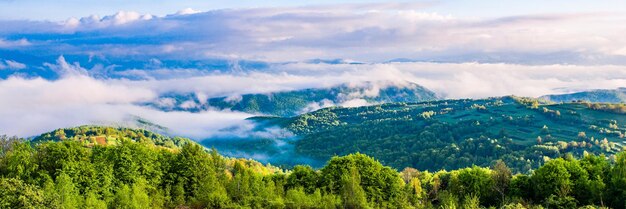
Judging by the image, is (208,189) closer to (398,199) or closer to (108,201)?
(108,201)

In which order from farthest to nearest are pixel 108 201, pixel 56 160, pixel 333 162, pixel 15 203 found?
pixel 333 162
pixel 56 160
pixel 108 201
pixel 15 203

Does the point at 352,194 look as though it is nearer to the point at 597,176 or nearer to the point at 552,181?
the point at 552,181

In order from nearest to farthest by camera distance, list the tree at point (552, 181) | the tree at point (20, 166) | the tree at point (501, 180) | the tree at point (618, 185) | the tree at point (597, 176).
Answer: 1. the tree at point (20, 166)
2. the tree at point (618, 185)
3. the tree at point (597, 176)
4. the tree at point (552, 181)
5. the tree at point (501, 180)

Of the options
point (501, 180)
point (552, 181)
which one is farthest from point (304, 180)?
point (552, 181)

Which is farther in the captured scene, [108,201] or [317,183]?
[317,183]

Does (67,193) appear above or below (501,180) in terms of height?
above

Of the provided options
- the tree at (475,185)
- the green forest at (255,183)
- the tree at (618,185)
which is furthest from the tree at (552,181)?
the tree at (475,185)

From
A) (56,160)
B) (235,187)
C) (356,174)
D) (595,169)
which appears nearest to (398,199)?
(356,174)

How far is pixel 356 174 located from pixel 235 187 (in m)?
22.5

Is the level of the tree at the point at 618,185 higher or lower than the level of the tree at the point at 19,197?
lower

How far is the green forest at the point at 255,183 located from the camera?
10138 centimetres

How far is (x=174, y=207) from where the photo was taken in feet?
356

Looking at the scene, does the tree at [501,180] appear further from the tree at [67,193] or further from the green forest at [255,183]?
the tree at [67,193]

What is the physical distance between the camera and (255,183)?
111 meters
